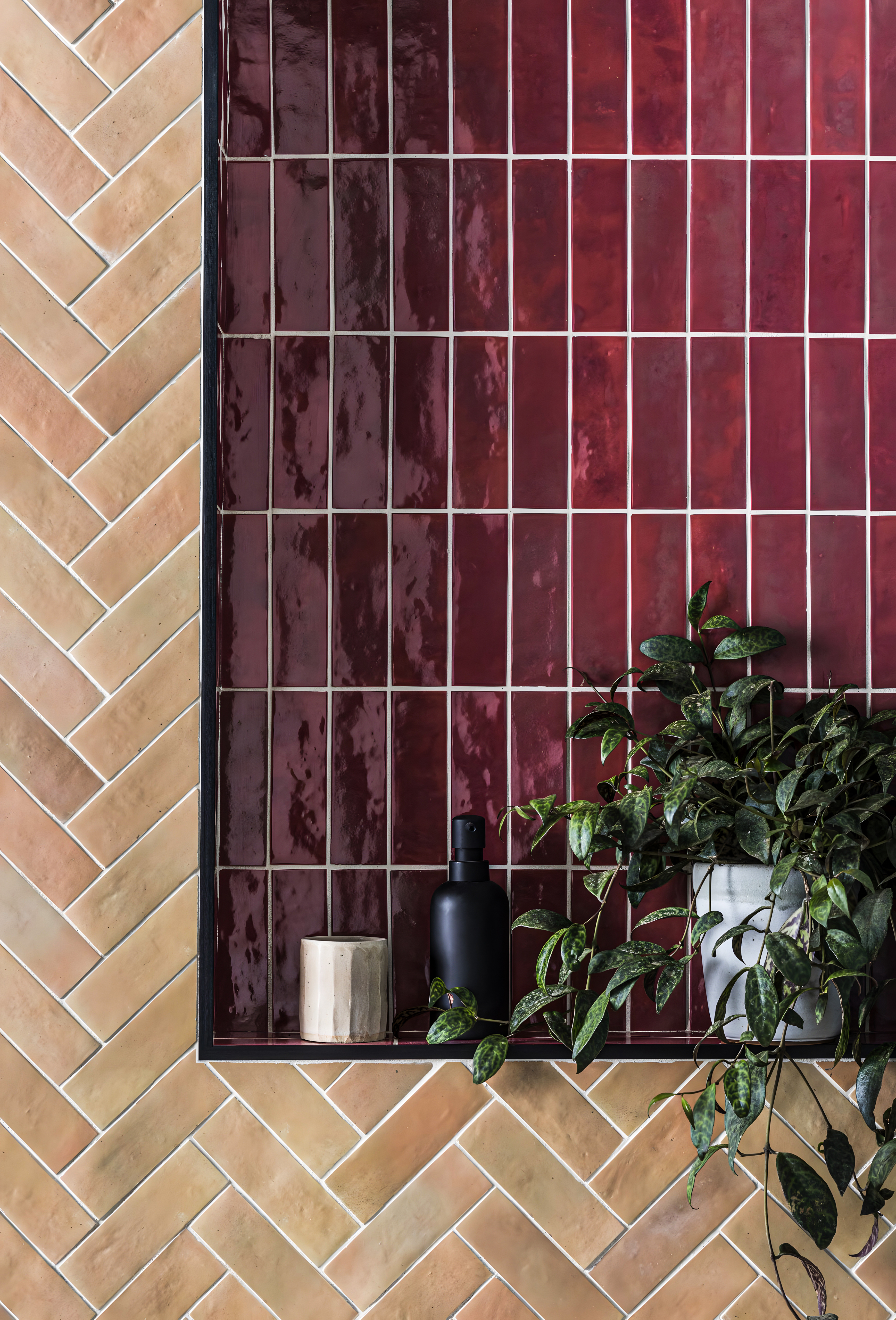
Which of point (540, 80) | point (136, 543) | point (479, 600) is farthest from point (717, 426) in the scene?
point (136, 543)

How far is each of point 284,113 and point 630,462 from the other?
22.2 inches

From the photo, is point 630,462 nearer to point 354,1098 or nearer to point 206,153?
point 206,153

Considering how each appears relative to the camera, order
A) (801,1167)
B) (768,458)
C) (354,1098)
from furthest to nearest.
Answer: (768,458) → (354,1098) → (801,1167)

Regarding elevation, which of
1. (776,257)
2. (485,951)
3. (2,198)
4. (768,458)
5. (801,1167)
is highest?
(2,198)

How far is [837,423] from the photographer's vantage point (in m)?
1.24

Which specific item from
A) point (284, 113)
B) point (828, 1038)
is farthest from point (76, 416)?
point (828, 1038)

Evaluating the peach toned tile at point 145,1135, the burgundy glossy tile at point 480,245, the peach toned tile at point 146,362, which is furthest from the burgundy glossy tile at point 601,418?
the peach toned tile at point 145,1135

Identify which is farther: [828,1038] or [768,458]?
[768,458]

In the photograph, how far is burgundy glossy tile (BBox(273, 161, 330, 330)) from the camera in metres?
1.22

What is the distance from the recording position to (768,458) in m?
1.23

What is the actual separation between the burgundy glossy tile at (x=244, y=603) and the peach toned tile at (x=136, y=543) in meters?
0.05

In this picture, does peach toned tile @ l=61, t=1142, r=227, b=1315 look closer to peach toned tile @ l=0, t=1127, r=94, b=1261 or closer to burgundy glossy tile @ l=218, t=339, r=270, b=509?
peach toned tile @ l=0, t=1127, r=94, b=1261

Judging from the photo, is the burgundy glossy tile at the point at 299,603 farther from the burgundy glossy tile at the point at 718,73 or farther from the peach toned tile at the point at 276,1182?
the burgundy glossy tile at the point at 718,73

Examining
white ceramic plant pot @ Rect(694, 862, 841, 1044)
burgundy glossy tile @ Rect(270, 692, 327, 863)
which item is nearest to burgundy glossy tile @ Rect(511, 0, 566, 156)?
burgundy glossy tile @ Rect(270, 692, 327, 863)
